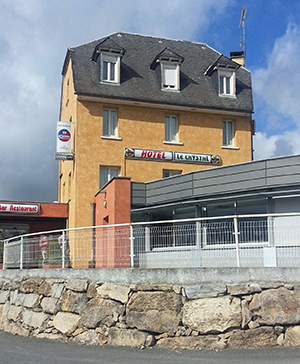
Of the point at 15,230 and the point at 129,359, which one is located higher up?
the point at 15,230

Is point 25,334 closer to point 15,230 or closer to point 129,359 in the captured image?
point 129,359

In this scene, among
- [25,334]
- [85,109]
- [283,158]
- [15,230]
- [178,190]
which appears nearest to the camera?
[25,334]

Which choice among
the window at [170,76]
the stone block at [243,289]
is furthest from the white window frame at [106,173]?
the stone block at [243,289]

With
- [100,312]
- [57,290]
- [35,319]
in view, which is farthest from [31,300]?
[100,312]

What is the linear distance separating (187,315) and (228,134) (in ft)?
57.7

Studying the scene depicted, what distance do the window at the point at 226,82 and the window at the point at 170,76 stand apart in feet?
8.56

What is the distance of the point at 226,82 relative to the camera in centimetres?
2791

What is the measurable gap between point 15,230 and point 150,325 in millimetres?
20441

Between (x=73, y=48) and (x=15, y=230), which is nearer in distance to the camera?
(x=73, y=48)

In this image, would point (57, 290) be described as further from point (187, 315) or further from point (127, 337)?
point (187, 315)

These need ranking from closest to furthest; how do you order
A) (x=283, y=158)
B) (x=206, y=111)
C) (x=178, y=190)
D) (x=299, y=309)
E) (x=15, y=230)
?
1. (x=299, y=309)
2. (x=283, y=158)
3. (x=178, y=190)
4. (x=206, y=111)
5. (x=15, y=230)

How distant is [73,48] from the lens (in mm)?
26969

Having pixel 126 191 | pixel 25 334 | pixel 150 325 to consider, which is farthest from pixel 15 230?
pixel 150 325

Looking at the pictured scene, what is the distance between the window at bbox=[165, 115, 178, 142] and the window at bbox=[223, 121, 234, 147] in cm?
277
